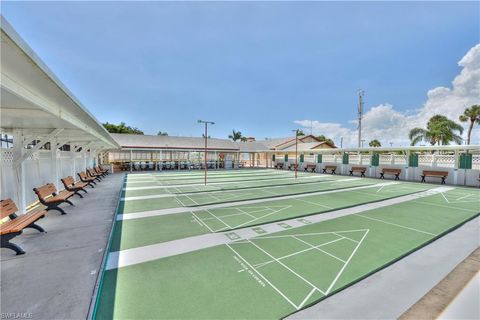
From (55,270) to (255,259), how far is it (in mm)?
3312

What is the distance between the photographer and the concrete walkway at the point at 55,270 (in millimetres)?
2721

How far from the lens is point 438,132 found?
30.1m

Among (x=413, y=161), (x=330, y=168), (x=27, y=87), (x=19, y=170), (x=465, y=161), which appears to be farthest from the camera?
(x=330, y=168)

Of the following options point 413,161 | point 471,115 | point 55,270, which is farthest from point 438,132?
point 55,270

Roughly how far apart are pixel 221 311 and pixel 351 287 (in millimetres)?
1910

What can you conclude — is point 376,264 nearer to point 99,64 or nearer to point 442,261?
point 442,261

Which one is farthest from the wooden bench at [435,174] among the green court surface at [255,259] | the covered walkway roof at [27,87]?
the covered walkway roof at [27,87]

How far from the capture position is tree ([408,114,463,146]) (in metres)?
29.7

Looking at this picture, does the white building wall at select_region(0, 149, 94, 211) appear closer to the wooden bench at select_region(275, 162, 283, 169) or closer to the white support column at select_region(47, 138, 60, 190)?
the white support column at select_region(47, 138, 60, 190)

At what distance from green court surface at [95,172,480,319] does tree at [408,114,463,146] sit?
30103 millimetres

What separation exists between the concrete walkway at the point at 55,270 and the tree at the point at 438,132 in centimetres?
3971

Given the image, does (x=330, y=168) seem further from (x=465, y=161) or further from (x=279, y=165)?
(x=465, y=161)

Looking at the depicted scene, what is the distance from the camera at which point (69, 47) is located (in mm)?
12734

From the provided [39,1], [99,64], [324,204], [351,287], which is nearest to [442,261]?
[351,287]
